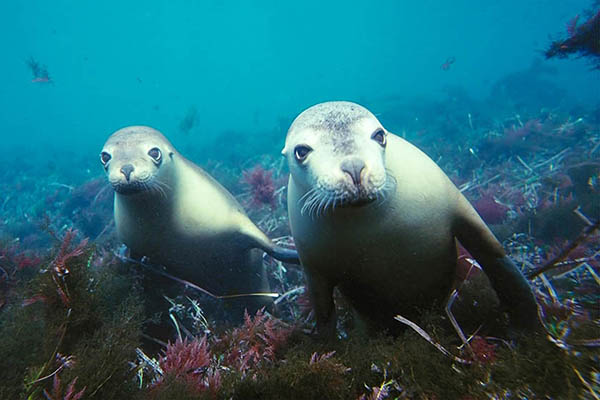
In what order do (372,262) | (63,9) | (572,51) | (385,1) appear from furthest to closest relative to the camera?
1. (385,1)
2. (63,9)
3. (572,51)
4. (372,262)

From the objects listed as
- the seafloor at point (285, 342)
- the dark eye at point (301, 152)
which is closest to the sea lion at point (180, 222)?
the seafloor at point (285, 342)

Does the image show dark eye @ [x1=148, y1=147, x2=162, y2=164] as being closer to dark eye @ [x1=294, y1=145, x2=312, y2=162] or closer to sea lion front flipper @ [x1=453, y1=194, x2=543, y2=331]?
dark eye @ [x1=294, y1=145, x2=312, y2=162]

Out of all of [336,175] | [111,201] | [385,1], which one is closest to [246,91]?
[385,1]

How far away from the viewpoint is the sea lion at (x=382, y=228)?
1.54 m

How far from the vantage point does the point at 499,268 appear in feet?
6.03

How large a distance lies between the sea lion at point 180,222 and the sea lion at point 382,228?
3.31 feet

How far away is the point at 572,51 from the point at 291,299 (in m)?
5.37

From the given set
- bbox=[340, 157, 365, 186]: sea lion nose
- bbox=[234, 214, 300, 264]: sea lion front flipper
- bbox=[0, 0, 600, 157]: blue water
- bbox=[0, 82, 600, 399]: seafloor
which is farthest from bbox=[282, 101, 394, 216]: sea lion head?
bbox=[0, 0, 600, 157]: blue water

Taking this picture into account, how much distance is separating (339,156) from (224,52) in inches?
6316

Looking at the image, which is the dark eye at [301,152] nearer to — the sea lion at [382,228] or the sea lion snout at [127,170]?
the sea lion at [382,228]

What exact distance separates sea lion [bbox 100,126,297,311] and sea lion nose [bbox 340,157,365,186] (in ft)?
5.36

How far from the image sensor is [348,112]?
1.64 m

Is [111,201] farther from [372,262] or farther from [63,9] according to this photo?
[63,9]

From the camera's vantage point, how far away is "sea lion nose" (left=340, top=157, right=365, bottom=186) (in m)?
1.28
